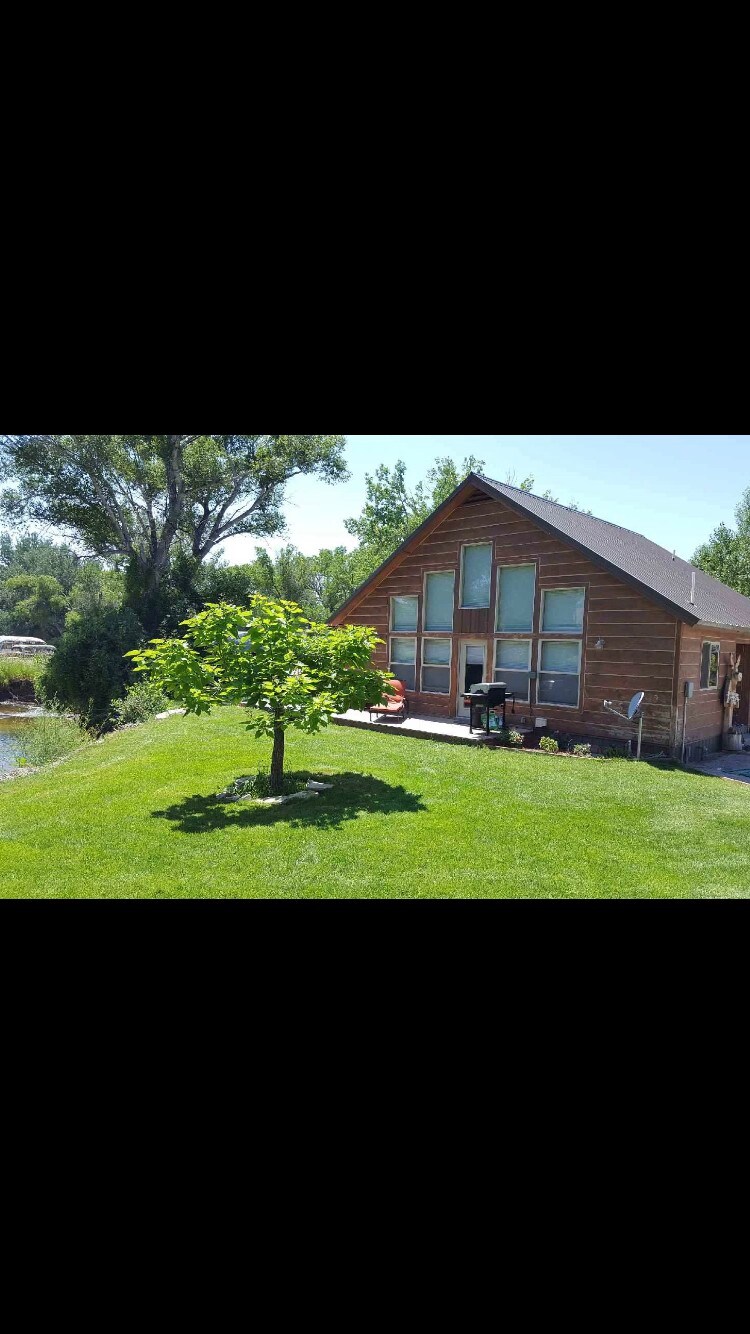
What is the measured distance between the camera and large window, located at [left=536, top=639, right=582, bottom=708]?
900 centimetres

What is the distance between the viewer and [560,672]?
916cm

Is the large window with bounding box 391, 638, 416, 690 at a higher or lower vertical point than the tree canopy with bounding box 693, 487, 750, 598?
lower

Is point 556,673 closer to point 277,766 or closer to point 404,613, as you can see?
point 404,613

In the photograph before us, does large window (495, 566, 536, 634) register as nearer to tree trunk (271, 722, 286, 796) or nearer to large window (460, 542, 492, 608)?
large window (460, 542, 492, 608)

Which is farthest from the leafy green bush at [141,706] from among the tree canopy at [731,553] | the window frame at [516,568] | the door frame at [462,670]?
the tree canopy at [731,553]

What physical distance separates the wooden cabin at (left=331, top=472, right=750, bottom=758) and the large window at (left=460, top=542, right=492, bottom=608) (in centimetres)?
2

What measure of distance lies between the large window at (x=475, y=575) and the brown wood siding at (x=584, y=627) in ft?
0.38

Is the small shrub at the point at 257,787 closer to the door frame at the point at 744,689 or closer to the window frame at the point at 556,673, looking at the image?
the window frame at the point at 556,673

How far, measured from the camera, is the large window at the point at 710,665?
8.98 metres

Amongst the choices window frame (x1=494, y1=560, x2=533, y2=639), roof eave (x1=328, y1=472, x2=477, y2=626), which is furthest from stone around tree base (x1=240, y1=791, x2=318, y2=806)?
roof eave (x1=328, y1=472, x2=477, y2=626)
